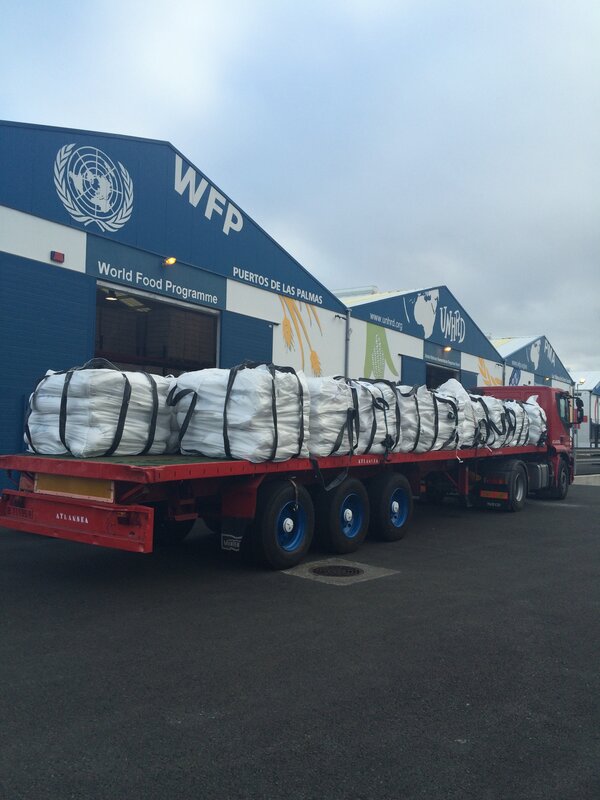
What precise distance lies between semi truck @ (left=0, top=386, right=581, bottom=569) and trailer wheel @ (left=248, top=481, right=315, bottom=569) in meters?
0.01

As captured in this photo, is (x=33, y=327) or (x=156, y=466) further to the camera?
(x=33, y=327)

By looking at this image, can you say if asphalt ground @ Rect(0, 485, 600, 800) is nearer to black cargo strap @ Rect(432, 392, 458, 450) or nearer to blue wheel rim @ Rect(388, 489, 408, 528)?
blue wheel rim @ Rect(388, 489, 408, 528)

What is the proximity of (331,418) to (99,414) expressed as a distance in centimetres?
285

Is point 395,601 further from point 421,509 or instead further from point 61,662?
point 421,509

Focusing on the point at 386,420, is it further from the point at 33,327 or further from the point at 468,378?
the point at 468,378

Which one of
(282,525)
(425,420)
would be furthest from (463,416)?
(282,525)

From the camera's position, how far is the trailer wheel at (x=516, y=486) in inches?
537

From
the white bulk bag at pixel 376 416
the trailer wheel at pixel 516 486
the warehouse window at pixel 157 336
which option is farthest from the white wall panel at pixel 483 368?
the white bulk bag at pixel 376 416

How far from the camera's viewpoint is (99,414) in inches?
277

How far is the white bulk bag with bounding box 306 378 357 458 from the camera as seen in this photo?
27.3ft

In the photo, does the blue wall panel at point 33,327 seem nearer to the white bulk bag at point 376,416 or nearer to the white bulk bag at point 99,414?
the white bulk bag at point 99,414

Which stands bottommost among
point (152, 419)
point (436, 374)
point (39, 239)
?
point (152, 419)

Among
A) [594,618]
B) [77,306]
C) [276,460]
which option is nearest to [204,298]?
[77,306]

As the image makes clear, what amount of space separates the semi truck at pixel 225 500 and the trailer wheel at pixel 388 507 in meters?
0.02
